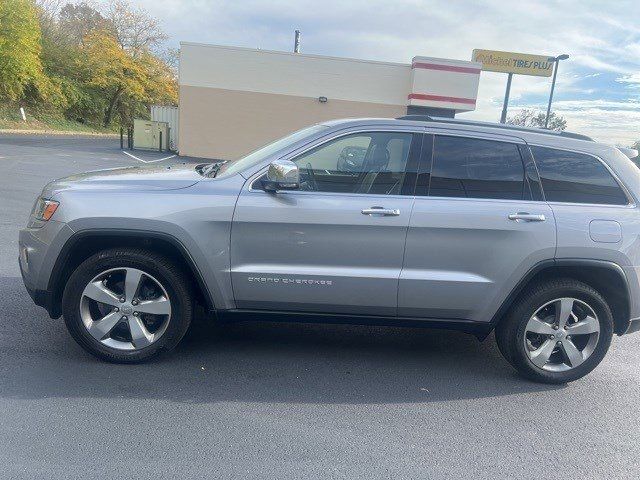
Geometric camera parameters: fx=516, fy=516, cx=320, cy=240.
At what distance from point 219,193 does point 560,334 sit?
2741mm

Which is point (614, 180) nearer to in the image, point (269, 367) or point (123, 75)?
point (269, 367)

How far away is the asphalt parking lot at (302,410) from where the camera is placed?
111 inches

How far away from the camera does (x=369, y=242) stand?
362cm

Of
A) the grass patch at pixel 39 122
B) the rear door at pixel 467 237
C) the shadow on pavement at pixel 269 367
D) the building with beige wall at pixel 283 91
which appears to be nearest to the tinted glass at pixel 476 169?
the rear door at pixel 467 237

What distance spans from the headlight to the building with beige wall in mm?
19046

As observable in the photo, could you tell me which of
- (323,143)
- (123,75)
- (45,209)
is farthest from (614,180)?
(123,75)

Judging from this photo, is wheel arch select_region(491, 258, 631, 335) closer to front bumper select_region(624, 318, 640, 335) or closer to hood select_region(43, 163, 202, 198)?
front bumper select_region(624, 318, 640, 335)

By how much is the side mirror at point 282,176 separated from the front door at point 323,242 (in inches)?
2.3

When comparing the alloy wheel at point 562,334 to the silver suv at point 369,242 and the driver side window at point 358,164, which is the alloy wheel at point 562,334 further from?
the driver side window at point 358,164

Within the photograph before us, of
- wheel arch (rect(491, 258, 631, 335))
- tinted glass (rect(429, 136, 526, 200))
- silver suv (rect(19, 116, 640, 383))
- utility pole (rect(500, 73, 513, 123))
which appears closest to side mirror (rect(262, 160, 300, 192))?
silver suv (rect(19, 116, 640, 383))

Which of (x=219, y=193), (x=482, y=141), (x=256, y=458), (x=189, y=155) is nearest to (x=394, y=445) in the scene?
(x=256, y=458)

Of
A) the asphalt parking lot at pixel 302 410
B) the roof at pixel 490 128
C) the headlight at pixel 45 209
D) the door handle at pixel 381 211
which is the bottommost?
the asphalt parking lot at pixel 302 410

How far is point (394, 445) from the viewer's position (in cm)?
305

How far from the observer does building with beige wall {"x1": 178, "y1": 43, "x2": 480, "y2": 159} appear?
21703 mm
